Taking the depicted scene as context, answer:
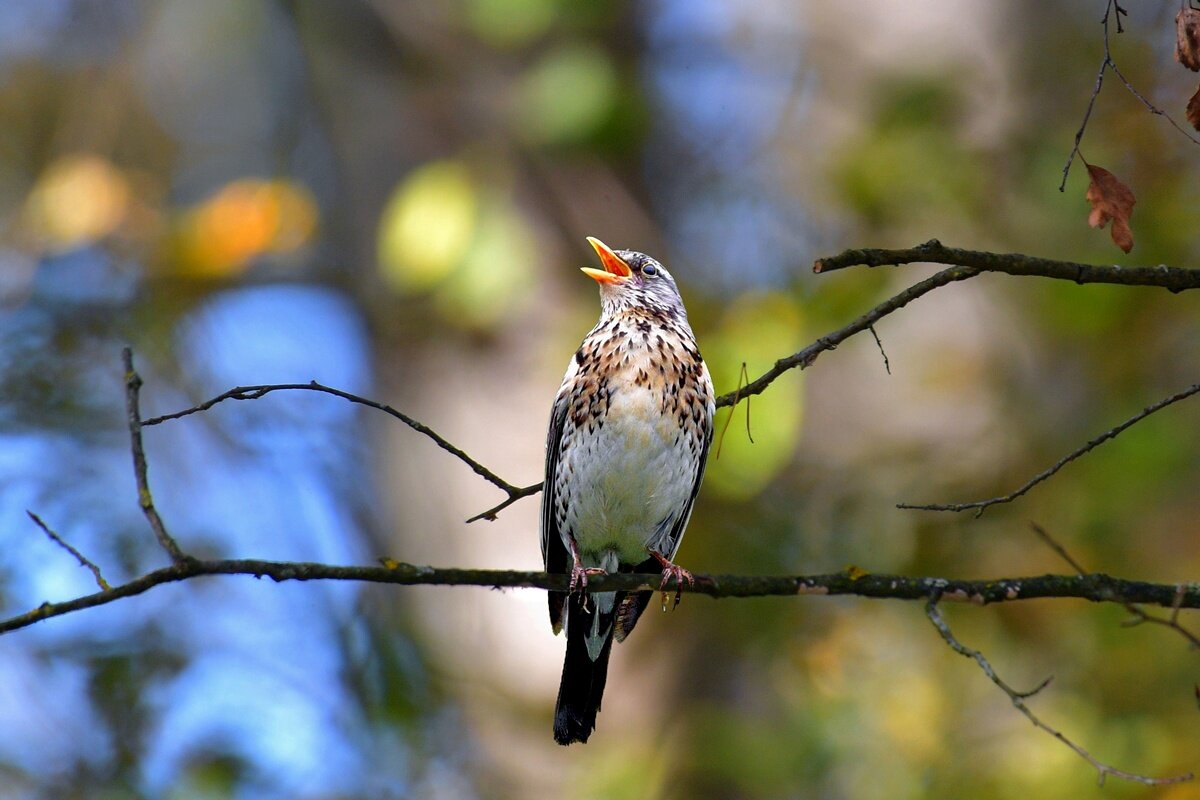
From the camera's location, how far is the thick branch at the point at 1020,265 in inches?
114

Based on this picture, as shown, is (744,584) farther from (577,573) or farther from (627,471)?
(627,471)

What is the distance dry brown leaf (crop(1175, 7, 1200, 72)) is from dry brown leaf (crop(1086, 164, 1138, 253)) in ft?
1.05

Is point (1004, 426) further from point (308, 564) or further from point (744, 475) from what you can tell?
point (308, 564)

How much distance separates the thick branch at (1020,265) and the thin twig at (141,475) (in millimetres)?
1751

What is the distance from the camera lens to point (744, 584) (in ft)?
11.8

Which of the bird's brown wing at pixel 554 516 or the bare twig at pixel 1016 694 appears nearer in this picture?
the bare twig at pixel 1016 694

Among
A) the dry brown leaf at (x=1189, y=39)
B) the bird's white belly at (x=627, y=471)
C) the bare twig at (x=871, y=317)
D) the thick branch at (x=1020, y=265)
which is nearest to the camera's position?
the dry brown leaf at (x=1189, y=39)

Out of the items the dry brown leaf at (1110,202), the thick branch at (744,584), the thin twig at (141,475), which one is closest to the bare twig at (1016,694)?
the thick branch at (744,584)

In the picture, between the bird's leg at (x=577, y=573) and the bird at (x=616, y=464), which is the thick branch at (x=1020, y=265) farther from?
the bird at (x=616, y=464)

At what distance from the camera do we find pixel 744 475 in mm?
5430

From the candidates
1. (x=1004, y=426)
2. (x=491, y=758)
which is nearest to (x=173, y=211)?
(x=491, y=758)

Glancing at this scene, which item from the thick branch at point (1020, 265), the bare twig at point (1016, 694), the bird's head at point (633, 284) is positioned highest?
the bird's head at point (633, 284)

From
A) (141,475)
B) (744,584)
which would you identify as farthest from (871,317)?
(141,475)

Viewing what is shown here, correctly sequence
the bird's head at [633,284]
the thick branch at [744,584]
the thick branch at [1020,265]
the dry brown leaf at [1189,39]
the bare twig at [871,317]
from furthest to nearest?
the bird's head at [633,284], the bare twig at [871,317], the thick branch at [744,584], the thick branch at [1020,265], the dry brown leaf at [1189,39]
